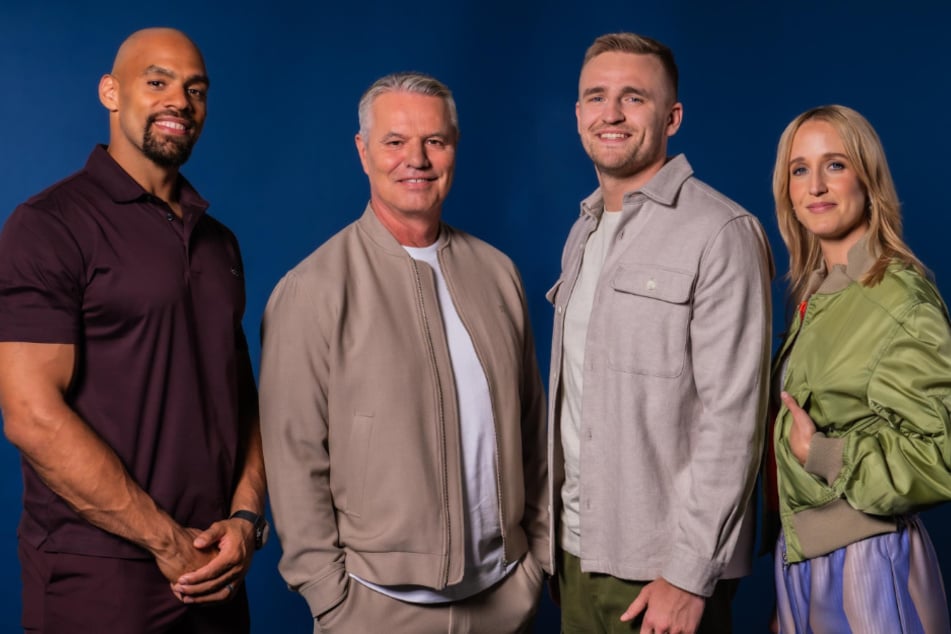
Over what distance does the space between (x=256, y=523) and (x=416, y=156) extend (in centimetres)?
99

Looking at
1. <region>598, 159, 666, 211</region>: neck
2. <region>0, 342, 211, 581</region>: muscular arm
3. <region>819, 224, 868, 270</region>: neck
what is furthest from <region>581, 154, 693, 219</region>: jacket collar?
<region>0, 342, 211, 581</region>: muscular arm

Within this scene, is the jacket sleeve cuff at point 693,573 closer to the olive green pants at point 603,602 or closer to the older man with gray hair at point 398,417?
the olive green pants at point 603,602

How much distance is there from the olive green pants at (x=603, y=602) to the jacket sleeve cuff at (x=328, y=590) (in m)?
0.58

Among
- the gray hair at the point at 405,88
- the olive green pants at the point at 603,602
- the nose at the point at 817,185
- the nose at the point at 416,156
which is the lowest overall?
the olive green pants at the point at 603,602

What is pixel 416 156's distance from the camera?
2586 millimetres

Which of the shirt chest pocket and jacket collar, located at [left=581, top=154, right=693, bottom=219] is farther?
jacket collar, located at [left=581, top=154, right=693, bottom=219]

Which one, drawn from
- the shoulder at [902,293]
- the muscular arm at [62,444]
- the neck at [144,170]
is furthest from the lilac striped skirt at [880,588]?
the neck at [144,170]

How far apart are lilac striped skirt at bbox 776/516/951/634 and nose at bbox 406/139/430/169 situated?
1.32 metres

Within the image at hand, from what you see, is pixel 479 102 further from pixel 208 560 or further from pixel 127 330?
pixel 208 560

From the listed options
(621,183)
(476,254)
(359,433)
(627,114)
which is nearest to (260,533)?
(359,433)

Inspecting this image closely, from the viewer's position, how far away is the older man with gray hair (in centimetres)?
247

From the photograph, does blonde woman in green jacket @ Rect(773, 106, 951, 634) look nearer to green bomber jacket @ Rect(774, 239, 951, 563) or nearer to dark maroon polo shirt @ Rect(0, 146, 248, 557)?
green bomber jacket @ Rect(774, 239, 951, 563)

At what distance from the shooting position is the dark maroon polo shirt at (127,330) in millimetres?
2283

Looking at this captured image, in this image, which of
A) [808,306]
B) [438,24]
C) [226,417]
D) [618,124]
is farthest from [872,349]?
[438,24]
